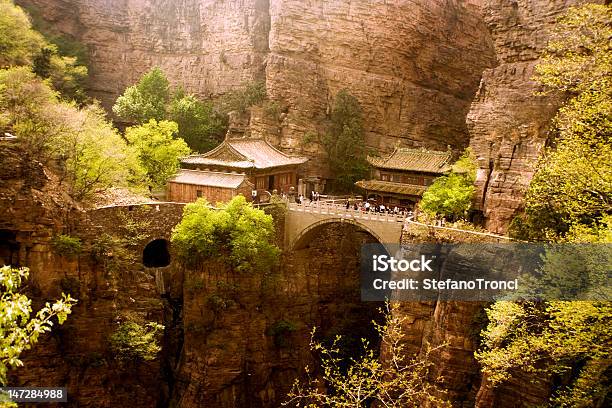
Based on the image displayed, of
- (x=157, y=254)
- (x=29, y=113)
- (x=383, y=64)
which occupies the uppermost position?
(x=383, y=64)

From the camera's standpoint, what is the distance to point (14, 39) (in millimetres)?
33531

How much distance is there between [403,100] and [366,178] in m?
8.11

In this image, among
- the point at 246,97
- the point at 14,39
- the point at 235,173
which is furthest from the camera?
the point at 246,97

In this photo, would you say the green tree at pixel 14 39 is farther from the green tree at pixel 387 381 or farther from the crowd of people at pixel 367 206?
the green tree at pixel 387 381

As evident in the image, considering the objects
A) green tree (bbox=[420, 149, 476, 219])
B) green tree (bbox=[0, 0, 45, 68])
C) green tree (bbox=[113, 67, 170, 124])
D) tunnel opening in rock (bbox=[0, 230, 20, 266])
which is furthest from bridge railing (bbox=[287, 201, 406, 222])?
green tree (bbox=[0, 0, 45, 68])

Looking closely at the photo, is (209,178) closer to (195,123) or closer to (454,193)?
(195,123)

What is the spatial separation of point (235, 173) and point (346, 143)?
1150 centimetres

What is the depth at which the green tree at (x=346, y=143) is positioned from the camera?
39.6 m

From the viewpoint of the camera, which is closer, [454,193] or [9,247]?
[9,247]

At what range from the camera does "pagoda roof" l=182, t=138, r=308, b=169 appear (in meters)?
32.8

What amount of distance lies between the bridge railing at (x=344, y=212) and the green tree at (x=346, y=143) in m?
8.22

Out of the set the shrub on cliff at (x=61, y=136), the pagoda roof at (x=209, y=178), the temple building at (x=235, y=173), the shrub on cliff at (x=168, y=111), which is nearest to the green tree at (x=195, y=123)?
the shrub on cliff at (x=168, y=111)

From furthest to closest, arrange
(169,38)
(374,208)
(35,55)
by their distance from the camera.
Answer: (169,38)
(35,55)
(374,208)

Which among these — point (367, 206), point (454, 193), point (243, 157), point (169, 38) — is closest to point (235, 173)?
point (243, 157)
